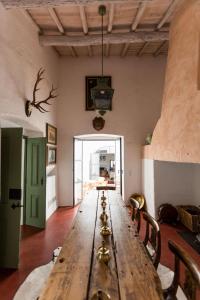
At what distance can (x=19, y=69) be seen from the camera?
4504mm

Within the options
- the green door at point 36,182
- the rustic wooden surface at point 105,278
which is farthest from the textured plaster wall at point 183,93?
the green door at point 36,182

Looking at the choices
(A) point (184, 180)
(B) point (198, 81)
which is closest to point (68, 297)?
(B) point (198, 81)

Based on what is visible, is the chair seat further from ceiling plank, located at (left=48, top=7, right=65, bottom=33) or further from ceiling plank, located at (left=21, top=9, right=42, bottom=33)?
ceiling plank, located at (left=21, top=9, right=42, bottom=33)

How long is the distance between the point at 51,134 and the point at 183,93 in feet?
13.2

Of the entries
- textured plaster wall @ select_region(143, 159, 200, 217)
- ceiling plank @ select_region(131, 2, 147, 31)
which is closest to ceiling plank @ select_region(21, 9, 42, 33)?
ceiling plank @ select_region(131, 2, 147, 31)

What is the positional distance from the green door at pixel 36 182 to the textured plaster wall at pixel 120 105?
2023 mm

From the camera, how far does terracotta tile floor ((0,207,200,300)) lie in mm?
3215

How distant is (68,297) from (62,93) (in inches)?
274

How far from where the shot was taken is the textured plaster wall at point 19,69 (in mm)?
3910

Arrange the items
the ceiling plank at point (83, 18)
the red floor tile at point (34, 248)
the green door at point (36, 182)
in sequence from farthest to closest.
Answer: the green door at point (36, 182), the ceiling plank at point (83, 18), the red floor tile at point (34, 248)

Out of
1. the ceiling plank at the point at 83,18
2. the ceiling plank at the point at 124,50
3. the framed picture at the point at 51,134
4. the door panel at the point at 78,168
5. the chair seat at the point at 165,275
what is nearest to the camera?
the chair seat at the point at 165,275

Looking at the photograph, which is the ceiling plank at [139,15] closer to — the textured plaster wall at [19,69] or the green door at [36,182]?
the textured plaster wall at [19,69]

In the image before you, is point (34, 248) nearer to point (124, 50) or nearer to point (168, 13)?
point (168, 13)

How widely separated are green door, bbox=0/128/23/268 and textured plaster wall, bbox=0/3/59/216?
1.61 feet
